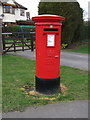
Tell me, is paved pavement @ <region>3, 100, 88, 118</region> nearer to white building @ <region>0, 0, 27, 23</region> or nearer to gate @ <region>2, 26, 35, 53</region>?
gate @ <region>2, 26, 35, 53</region>

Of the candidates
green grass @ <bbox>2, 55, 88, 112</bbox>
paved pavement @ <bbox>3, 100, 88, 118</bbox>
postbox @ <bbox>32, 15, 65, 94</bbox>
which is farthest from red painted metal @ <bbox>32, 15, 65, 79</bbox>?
paved pavement @ <bbox>3, 100, 88, 118</bbox>

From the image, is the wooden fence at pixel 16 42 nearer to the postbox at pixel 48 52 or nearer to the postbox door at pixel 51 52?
the postbox at pixel 48 52

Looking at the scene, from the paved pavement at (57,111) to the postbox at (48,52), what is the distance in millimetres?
676

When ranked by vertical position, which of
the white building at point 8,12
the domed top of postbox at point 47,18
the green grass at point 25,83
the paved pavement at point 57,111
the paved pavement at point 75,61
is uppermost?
the white building at point 8,12

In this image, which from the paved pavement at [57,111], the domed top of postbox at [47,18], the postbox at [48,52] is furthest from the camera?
the postbox at [48,52]

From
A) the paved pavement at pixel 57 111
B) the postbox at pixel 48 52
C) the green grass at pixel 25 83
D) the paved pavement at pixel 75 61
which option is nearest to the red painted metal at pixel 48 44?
the postbox at pixel 48 52

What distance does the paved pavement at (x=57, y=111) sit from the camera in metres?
3.22

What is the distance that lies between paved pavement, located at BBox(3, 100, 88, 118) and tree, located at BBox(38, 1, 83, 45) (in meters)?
11.1

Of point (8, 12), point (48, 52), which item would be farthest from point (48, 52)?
point (8, 12)

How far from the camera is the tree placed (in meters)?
13.7

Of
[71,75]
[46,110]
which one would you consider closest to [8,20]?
[71,75]

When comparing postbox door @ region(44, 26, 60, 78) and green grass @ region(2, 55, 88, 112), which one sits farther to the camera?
postbox door @ region(44, 26, 60, 78)

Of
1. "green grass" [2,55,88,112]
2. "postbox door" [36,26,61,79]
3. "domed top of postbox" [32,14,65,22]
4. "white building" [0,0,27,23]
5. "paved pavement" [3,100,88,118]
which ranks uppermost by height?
"white building" [0,0,27,23]

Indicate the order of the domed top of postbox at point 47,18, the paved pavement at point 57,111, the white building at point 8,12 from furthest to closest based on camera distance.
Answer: the white building at point 8,12
the domed top of postbox at point 47,18
the paved pavement at point 57,111
